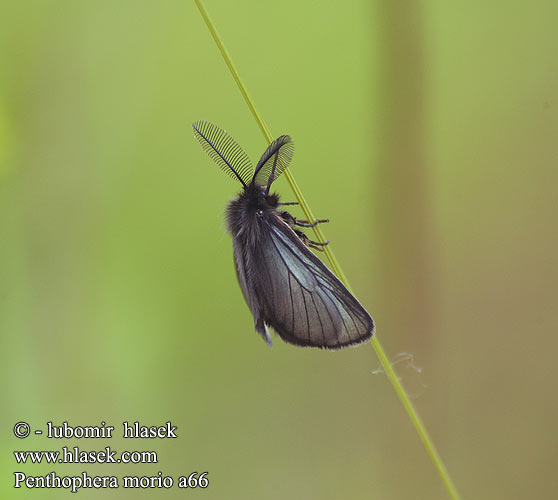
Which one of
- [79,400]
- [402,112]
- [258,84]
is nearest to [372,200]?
[402,112]

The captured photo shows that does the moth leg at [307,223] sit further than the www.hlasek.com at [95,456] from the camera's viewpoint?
No

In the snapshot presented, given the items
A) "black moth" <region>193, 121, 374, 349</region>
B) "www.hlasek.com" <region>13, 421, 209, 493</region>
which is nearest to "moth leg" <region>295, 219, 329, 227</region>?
"black moth" <region>193, 121, 374, 349</region>

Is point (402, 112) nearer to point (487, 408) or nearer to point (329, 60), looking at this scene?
point (329, 60)

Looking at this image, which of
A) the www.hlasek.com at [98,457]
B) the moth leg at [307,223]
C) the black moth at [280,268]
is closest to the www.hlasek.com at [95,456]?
the www.hlasek.com at [98,457]

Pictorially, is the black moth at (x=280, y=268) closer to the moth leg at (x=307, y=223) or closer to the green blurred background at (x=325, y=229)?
the moth leg at (x=307, y=223)

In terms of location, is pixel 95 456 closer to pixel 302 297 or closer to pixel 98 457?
pixel 98 457

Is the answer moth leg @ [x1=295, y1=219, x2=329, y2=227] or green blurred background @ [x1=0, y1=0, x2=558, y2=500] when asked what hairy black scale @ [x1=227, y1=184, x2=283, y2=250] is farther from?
green blurred background @ [x1=0, y1=0, x2=558, y2=500]

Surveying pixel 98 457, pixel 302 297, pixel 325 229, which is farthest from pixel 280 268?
pixel 98 457
